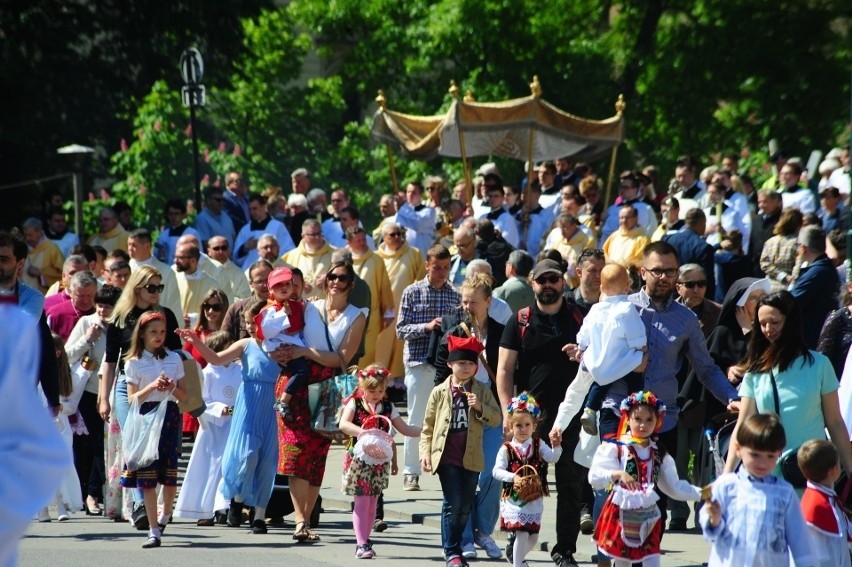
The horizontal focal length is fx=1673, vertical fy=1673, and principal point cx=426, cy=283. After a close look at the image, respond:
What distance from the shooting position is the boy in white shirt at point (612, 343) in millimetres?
8953

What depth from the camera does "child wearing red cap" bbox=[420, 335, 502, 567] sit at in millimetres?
9578

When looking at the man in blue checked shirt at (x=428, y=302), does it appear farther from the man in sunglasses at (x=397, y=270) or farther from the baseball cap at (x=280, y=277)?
the man in sunglasses at (x=397, y=270)

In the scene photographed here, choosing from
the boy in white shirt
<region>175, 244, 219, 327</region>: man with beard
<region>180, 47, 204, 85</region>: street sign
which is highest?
<region>180, 47, 204, 85</region>: street sign

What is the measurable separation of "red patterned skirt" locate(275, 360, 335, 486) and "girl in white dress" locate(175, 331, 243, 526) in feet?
3.31

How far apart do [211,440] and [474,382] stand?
2.74 meters

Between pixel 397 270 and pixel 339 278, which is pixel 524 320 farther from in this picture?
pixel 397 270

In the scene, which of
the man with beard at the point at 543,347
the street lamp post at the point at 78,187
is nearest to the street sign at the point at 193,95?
the street lamp post at the point at 78,187

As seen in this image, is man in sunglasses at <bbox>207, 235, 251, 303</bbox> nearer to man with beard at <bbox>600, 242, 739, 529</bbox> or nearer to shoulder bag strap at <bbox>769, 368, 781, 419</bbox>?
man with beard at <bbox>600, 242, 739, 529</bbox>

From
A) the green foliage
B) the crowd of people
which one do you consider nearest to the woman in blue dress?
the crowd of people

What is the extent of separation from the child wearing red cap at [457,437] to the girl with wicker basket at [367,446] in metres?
0.41

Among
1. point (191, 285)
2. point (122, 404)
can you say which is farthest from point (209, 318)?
point (191, 285)

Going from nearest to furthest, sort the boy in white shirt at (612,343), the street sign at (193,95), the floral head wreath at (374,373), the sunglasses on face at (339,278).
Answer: the boy in white shirt at (612,343) < the floral head wreath at (374,373) < the sunglasses on face at (339,278) < the street sign at (193,95)

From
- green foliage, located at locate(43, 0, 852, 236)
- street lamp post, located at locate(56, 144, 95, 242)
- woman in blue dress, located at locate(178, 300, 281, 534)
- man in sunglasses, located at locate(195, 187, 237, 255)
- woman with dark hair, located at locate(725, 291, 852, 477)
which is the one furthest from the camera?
green foliage, located at locate(43, 0, 852, 236)

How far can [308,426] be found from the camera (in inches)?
424
